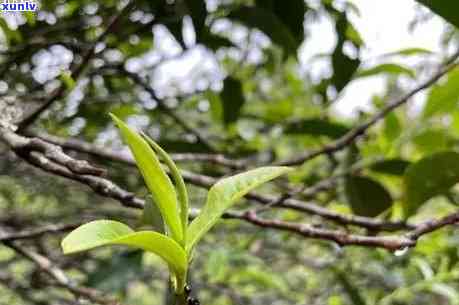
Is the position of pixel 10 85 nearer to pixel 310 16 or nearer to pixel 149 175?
pixel 310 16

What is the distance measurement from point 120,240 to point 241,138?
1105 mm

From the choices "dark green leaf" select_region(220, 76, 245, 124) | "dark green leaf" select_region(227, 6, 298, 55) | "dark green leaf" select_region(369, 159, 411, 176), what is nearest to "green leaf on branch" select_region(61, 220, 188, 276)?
"dark green leaf" select_region(227, 6, 298, 55)

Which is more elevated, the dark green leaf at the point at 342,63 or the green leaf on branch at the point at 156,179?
the green leaf on branch at the point at 156,179

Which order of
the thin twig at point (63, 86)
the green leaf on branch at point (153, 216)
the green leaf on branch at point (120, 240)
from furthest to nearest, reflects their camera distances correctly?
the thin twig at point (63, 86)
the green leaf on branch at point (153, 216)
the green leaf on branch at point (120, 240)

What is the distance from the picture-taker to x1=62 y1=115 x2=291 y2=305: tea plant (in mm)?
417

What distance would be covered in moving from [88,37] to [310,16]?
526 mm

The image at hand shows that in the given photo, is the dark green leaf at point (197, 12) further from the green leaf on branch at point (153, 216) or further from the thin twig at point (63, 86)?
the green leaf on branch at point (153, 216)

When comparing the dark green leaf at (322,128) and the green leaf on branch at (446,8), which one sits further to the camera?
the dark green leaf at (322,128)

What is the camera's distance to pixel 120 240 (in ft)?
1.26

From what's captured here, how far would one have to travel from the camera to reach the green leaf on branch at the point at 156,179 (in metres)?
0.42

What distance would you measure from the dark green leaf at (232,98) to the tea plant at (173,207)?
2.61 ft

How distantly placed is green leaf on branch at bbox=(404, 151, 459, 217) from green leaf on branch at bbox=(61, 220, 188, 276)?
1.42 feet

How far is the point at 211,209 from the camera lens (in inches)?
18.1

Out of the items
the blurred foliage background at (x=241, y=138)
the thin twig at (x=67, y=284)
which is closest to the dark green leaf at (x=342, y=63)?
the blurred foliage background at (x=241, y=138)
